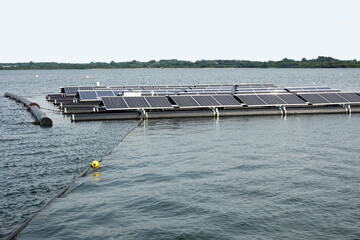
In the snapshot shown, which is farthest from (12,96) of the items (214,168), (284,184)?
(284,184)

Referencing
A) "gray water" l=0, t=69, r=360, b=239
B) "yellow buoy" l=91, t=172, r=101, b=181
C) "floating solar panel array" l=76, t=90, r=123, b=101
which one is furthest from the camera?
"floating solar panel array" l=76, t=90, r=123, b=101

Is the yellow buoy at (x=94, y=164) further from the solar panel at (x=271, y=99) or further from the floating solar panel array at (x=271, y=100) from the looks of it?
the solar panel at (x=271, y=99)

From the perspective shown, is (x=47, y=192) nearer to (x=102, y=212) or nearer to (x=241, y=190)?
(x=102, y=212)

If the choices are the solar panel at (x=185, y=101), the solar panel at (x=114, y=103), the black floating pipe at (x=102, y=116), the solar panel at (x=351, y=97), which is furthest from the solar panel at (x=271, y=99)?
the solar panel at (x=114, y=103)

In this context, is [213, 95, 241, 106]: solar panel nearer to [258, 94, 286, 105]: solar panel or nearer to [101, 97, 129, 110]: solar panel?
[258, 94, 286, 105]: solar panel

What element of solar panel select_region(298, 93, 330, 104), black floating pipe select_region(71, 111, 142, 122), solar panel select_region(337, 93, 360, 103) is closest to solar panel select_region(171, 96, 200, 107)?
black floating pipe select_region(71, 111, 142, 122)

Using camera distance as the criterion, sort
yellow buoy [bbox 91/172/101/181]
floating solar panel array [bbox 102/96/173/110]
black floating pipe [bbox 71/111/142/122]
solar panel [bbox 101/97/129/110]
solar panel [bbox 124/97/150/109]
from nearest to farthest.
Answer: yellow buoy [bbox 91/172/101/181] < black floating pipe [bbox 71/111/142/122] < solar panel [bbox 101/97/129/110] < floating solar panel array [bbox 102/96/173/110] < solar panel [bbox 124/97/150/109]

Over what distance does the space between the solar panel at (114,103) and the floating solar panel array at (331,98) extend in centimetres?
2631

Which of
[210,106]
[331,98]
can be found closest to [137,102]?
[210,106]

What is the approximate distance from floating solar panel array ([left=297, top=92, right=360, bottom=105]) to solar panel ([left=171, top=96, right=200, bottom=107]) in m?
16.8

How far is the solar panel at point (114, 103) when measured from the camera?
4803 cm

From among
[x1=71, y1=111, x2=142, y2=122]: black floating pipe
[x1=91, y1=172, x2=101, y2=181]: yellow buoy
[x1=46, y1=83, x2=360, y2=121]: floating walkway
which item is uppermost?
[x1=46, y1=83, x2=360, y2=121]: floating walkway

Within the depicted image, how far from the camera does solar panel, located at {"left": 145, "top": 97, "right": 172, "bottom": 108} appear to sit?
1929 inches

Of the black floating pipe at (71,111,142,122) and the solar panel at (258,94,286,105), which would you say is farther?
the solar panel at (258,94,286,105)
